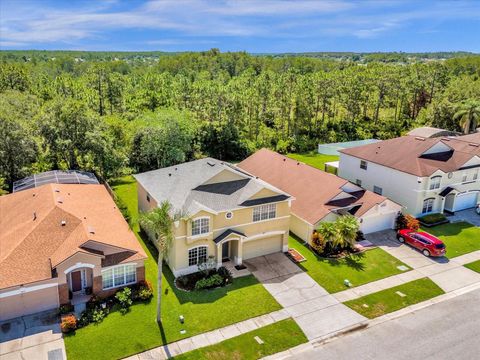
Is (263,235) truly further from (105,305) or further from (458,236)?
(458,236)

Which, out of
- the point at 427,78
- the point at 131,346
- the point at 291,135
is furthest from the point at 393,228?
the point at 427,78

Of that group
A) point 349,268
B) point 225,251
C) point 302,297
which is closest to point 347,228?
point 349,268

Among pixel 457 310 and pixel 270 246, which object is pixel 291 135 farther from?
pixel 457 310

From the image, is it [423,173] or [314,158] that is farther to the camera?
[314,158]

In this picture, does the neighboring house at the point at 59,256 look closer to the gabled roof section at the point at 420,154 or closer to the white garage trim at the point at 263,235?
the white garage trim at the point at 263,235

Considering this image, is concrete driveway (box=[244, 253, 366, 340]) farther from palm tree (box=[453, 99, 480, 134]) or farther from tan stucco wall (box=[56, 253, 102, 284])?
palm tree (box=[453, 99, 480, 134])

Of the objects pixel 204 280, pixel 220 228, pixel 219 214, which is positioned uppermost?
pixel 219 214
